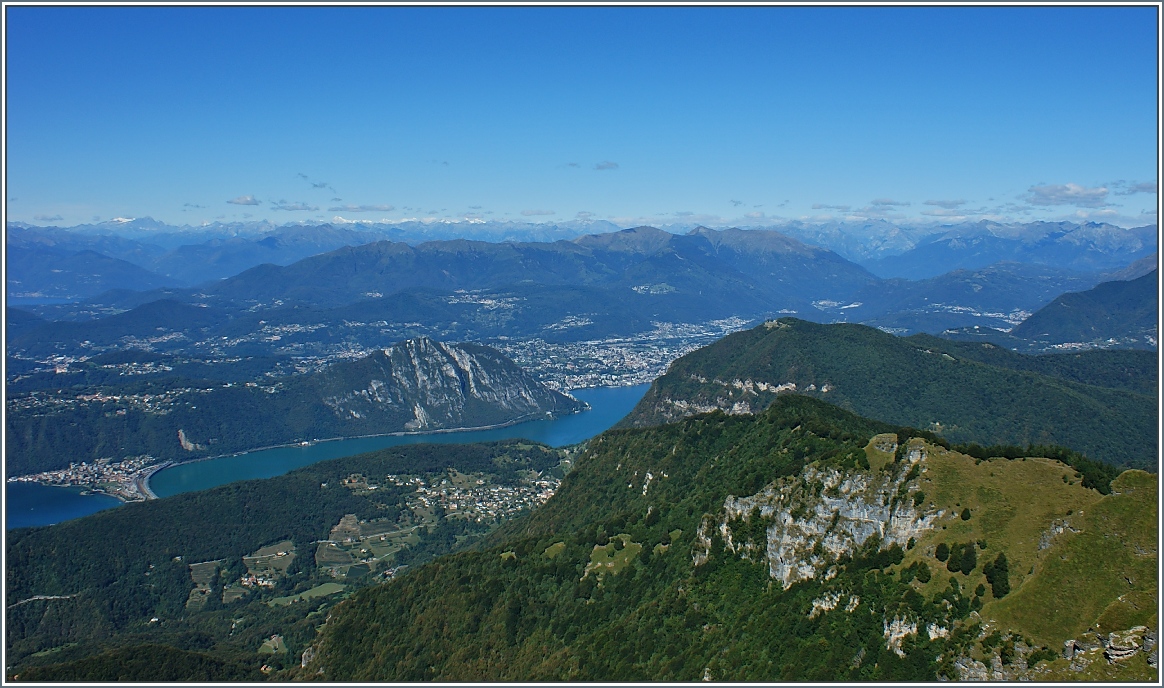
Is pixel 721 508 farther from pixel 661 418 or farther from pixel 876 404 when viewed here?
pixel 661 418

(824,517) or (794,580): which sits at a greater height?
(824,517)

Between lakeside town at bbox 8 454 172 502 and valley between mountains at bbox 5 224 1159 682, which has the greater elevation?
valley between mountains at bbox 5 224 1159 682

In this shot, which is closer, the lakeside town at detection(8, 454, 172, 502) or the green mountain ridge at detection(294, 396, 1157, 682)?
the green mountain ridge at detection(294, 396, 1157, 682)

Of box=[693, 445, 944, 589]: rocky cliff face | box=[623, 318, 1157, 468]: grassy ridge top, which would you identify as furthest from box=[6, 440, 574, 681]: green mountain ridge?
box=[693, 445, 944, 589]: rocky cliff face

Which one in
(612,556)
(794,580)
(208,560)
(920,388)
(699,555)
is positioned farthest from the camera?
(920,388)

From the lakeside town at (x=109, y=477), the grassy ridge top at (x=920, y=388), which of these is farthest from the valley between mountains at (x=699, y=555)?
the lakeside town at (x=109, y=477)

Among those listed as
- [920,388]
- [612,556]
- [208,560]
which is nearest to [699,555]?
[612,556]

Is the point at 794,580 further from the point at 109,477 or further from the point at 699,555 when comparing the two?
the point at 109,477

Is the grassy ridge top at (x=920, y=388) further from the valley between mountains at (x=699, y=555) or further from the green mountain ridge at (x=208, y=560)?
the green mountain ridge at (x=208, y=560)

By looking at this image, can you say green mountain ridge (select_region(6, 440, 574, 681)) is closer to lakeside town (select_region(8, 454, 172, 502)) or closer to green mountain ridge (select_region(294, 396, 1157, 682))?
green mountain ridge (select_region(294, 396, 1157, 682))
